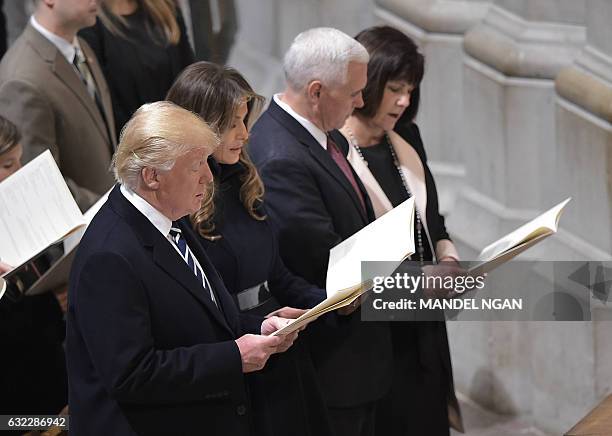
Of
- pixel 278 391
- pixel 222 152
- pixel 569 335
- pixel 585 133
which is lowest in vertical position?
pixel 569 335

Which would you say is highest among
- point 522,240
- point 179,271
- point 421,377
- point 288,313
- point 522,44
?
point 522,44

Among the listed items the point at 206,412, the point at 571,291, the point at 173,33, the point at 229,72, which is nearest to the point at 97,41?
the point at 173,33

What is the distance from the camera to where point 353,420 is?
3748 millimetres

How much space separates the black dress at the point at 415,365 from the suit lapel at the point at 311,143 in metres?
0.38

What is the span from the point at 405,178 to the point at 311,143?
570 mm

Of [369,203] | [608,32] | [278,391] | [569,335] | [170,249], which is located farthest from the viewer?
[569,335]

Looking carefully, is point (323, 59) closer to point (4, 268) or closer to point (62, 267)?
point (62, 267)

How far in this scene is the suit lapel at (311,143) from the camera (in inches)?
145

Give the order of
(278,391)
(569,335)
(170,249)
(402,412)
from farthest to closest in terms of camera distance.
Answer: (569,335)
(402,412)
(278,391)
(170,249)

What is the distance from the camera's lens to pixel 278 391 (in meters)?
3.26

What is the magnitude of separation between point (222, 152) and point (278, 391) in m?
0.70

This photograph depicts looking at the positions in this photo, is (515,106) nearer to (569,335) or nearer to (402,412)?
(569,335)

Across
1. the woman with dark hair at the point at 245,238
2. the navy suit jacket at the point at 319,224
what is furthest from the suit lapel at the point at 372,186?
the woman with dark hair at the point at 245,238

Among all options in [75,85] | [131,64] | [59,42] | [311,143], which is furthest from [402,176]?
[131,64]
